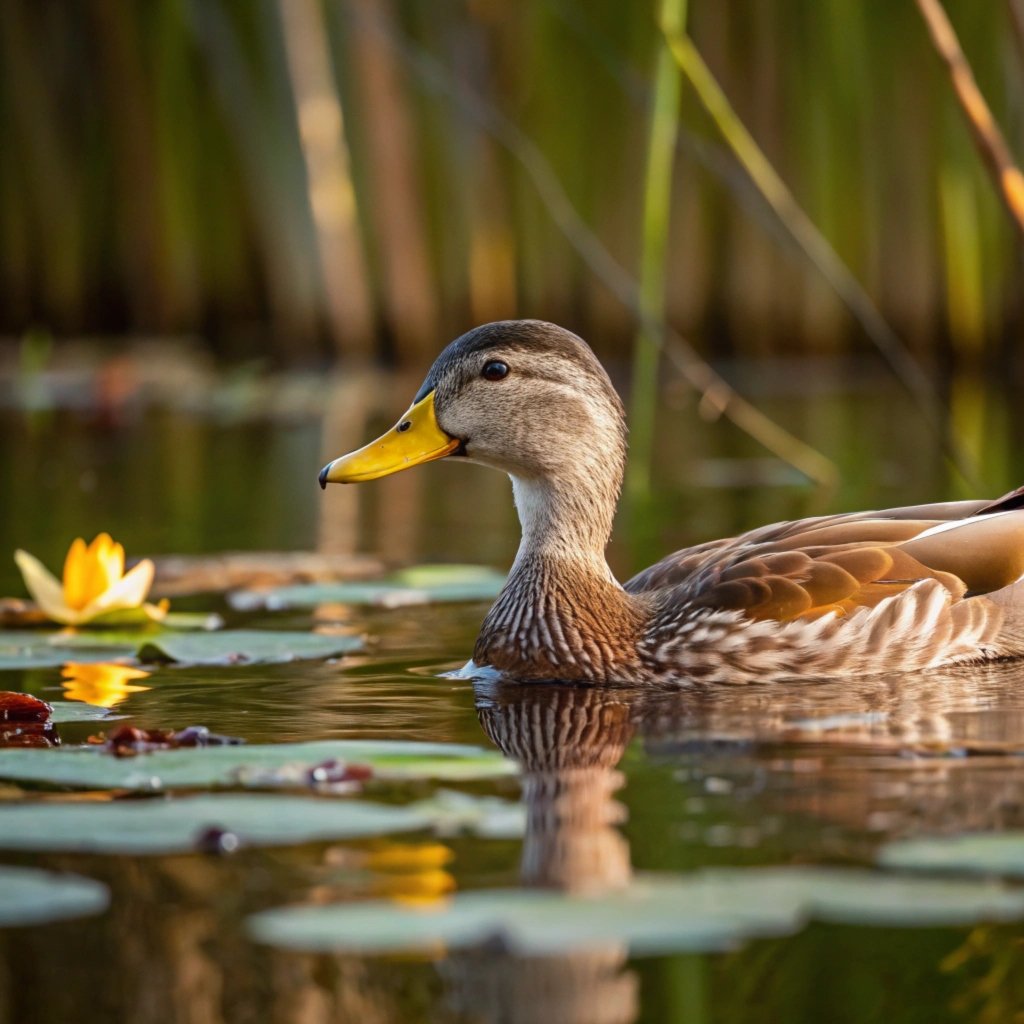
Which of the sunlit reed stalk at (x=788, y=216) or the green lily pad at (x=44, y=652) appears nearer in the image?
the green lily pad at (x=44, y=652)

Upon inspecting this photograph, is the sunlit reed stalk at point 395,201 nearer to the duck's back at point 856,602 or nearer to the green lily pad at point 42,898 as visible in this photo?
the duck's back at point 856,602

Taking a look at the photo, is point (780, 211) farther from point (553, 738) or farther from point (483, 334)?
point (553, 738)

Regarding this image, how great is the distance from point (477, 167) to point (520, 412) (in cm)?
953

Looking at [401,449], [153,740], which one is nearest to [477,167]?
[401,449]

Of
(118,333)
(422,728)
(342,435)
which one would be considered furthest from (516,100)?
(422,728)

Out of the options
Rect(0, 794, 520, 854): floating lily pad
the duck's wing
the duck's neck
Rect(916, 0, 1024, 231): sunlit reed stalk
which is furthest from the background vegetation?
Rect(0, 794, 520, 854): floating lily pad

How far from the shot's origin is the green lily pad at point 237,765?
3.91 meters

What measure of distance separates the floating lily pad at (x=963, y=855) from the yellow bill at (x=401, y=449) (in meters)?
2.60

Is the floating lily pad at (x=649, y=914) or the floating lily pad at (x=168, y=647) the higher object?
the floating lily pad at (x=168, y=647)

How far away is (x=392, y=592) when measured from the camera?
22.5ft

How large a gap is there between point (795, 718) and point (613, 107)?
10.8 m

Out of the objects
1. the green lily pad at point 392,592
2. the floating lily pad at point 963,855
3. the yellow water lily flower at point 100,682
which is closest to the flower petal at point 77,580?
the yellow water lily flower at point 100,682

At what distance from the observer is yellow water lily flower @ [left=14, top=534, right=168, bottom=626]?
606cm

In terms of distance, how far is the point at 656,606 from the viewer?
571 centimetres
